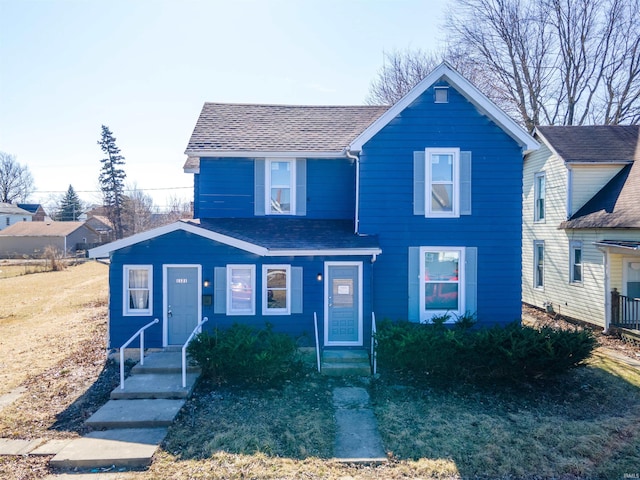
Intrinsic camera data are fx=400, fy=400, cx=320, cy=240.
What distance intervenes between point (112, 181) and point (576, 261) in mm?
46090

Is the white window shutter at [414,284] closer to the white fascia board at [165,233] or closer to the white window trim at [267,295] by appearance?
the white window trim at [267,295]

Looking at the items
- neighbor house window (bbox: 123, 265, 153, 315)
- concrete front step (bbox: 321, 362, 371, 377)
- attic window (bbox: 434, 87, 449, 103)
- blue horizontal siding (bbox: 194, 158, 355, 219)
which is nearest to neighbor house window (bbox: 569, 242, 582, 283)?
attic window (bbox: 434, 87, 449, 103)

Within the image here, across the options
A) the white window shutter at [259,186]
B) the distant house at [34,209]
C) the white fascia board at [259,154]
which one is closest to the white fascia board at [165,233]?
the white window shutter at [259,186]

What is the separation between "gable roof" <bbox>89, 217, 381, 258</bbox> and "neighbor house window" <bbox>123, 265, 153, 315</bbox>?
0.69 meters

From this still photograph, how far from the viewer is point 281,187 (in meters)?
11.7

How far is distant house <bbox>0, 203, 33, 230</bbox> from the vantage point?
192ft

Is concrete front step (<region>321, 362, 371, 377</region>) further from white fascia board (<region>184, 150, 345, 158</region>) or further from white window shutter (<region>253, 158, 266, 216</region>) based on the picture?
white fascia board (<region>184, 150, 345, 158</region>)

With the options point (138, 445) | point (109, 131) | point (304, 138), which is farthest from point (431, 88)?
point (109, 131)

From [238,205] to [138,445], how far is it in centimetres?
690

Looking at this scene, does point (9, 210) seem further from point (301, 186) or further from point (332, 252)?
point (332, 252)

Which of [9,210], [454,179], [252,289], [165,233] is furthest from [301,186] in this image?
[9,210]

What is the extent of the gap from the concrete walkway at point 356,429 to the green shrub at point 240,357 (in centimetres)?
135

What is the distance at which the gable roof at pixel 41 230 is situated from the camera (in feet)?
164

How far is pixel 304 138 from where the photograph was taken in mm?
12055
